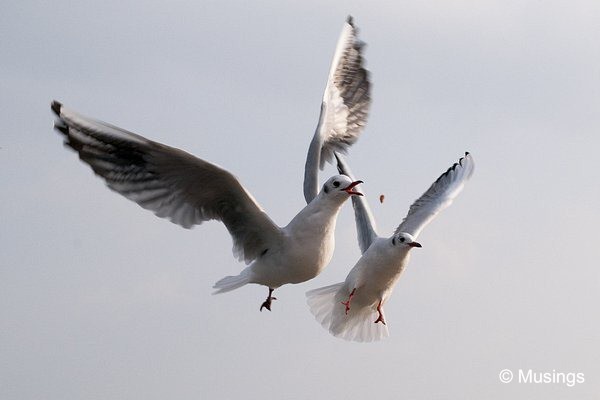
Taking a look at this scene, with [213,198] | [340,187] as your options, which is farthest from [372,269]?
[213,198]

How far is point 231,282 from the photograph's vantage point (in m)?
11.0

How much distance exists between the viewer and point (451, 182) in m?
13.4

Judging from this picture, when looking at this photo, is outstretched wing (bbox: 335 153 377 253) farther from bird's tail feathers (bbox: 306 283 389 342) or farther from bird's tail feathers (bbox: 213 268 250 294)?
bird's tail feathers (bbox: 213 268 250 294)

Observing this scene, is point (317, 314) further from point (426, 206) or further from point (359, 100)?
point (359, 100)

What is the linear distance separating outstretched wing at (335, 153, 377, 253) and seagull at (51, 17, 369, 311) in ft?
5.33

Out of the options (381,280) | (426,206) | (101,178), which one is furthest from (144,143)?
(426,206)

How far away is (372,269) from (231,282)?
119 cm

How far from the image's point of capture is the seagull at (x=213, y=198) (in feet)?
33.4

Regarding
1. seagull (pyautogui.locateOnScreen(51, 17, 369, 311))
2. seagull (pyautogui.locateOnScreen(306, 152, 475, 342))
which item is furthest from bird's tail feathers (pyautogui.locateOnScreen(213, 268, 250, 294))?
seagull (pyautogui.locateOnScreen(306, 152, 475, 342))

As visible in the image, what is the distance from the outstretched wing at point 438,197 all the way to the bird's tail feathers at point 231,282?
6.36 ft

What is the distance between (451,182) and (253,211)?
3028 mm

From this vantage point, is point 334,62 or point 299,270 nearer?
point 299,270

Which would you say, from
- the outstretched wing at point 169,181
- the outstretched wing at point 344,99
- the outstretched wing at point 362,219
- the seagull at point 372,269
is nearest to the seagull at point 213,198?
the outstretched wing at point 169,181

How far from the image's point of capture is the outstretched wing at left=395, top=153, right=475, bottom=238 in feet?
41.4
